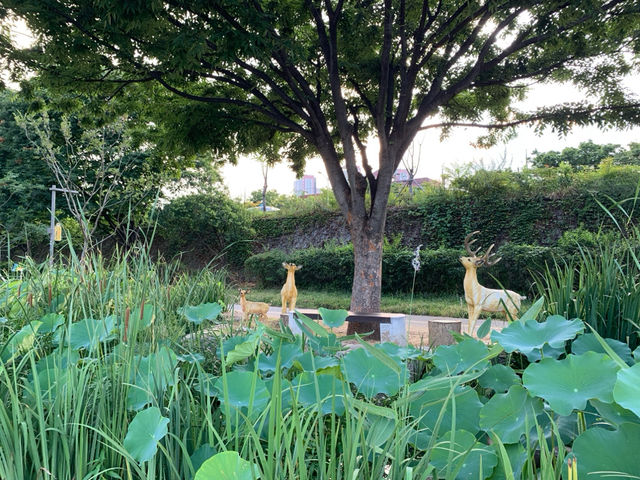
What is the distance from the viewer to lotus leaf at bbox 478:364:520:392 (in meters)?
0.90

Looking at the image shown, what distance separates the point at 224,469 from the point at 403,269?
35.5ft

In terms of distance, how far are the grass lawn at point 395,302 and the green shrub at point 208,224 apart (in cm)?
388

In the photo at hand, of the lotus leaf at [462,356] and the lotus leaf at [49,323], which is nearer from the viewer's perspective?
the lotus leaf at [462,356]

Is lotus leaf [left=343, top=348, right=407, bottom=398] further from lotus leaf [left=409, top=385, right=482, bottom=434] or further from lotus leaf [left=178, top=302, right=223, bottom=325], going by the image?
lotus leaf [left=178, top=302, right=223, bottom=325]

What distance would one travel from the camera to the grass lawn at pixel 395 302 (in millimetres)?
8773

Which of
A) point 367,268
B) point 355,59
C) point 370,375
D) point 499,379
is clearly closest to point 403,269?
point 367,268

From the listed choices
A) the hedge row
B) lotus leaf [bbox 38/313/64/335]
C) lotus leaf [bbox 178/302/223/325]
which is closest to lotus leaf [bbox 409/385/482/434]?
lotus leaf [bbox 178/302/223/325]

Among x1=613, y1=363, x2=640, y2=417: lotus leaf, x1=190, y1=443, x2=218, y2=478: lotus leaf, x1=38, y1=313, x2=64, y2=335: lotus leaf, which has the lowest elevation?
x1=190, y1=443, x2=218, y2=478: lotus leaf

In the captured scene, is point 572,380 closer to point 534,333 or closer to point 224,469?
point 534,333

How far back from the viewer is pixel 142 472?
2.00 ft

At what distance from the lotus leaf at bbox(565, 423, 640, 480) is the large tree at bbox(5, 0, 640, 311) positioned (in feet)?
15.2

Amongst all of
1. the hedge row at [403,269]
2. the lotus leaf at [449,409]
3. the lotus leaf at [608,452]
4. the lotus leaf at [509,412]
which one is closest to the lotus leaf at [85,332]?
the lotus leaf at [449,409]

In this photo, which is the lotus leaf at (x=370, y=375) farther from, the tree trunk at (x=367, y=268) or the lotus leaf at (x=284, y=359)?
the tree trunk at (x=367, y=268)

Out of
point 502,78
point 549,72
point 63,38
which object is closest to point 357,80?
point 502,78
